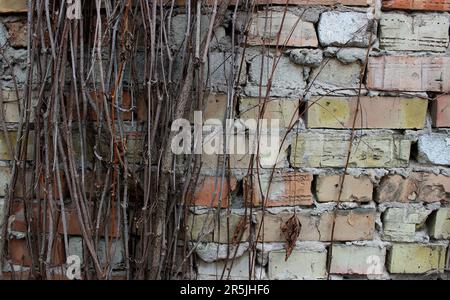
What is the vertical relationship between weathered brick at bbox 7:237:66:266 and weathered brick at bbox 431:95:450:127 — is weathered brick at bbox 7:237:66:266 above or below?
below

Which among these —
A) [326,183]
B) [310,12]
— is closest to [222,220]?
[326,183]

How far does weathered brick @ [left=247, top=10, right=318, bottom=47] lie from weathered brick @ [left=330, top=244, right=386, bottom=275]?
2.02 ft

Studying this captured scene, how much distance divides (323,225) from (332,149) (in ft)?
0.75

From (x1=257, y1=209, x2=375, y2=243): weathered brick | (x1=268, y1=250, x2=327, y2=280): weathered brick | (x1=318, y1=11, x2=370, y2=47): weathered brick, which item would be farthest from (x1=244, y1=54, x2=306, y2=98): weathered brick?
(x1=268, y1=250, x2=327, y2=280): weathered brick

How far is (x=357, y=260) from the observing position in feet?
4.46

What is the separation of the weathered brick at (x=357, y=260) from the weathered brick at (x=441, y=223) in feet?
0.53

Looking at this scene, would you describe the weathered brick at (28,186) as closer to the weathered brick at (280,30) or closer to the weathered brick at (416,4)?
the weathered brick at (280,30)

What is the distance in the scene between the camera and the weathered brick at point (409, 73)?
1286mm

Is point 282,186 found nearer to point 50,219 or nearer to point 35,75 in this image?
point 50,219

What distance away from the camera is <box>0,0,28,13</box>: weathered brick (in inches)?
50.6

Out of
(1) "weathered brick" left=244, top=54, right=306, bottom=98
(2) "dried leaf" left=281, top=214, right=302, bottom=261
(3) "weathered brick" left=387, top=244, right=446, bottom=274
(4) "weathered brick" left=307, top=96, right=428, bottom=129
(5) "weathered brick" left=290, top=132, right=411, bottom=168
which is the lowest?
(3) "weathered brick" left=387, top=244, right=446, bottom=274

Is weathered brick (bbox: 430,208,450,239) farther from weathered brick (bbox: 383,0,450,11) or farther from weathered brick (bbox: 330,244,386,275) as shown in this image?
weathered brick (bbox: 383,0,450,11)

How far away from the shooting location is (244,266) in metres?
1.36

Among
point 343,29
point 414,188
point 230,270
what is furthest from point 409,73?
point 230,270
